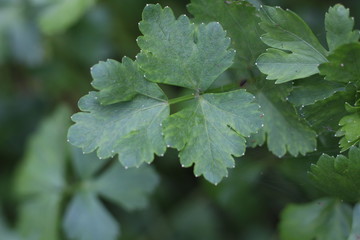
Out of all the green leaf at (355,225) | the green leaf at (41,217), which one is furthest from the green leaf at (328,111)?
the green leaf at (41,217)

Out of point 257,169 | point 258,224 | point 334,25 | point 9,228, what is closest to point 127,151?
point 334,25

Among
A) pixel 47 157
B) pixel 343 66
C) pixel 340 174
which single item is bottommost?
pixel 47 157

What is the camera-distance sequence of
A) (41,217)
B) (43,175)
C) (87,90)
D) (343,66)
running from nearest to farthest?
(343,66)
(41,217)
(43,175)
(87,90)

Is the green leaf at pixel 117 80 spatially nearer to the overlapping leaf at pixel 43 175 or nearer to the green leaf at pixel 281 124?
the green leaf at pixel 281 124

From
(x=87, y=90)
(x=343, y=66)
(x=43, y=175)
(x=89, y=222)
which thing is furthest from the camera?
(x=87, y=90)

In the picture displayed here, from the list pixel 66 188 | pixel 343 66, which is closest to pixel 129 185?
pixel 66 188

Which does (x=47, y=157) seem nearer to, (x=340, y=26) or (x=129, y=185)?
(x=129, y=185)

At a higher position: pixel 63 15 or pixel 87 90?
pixel 63 15

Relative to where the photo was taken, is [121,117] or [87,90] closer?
[121,117]
